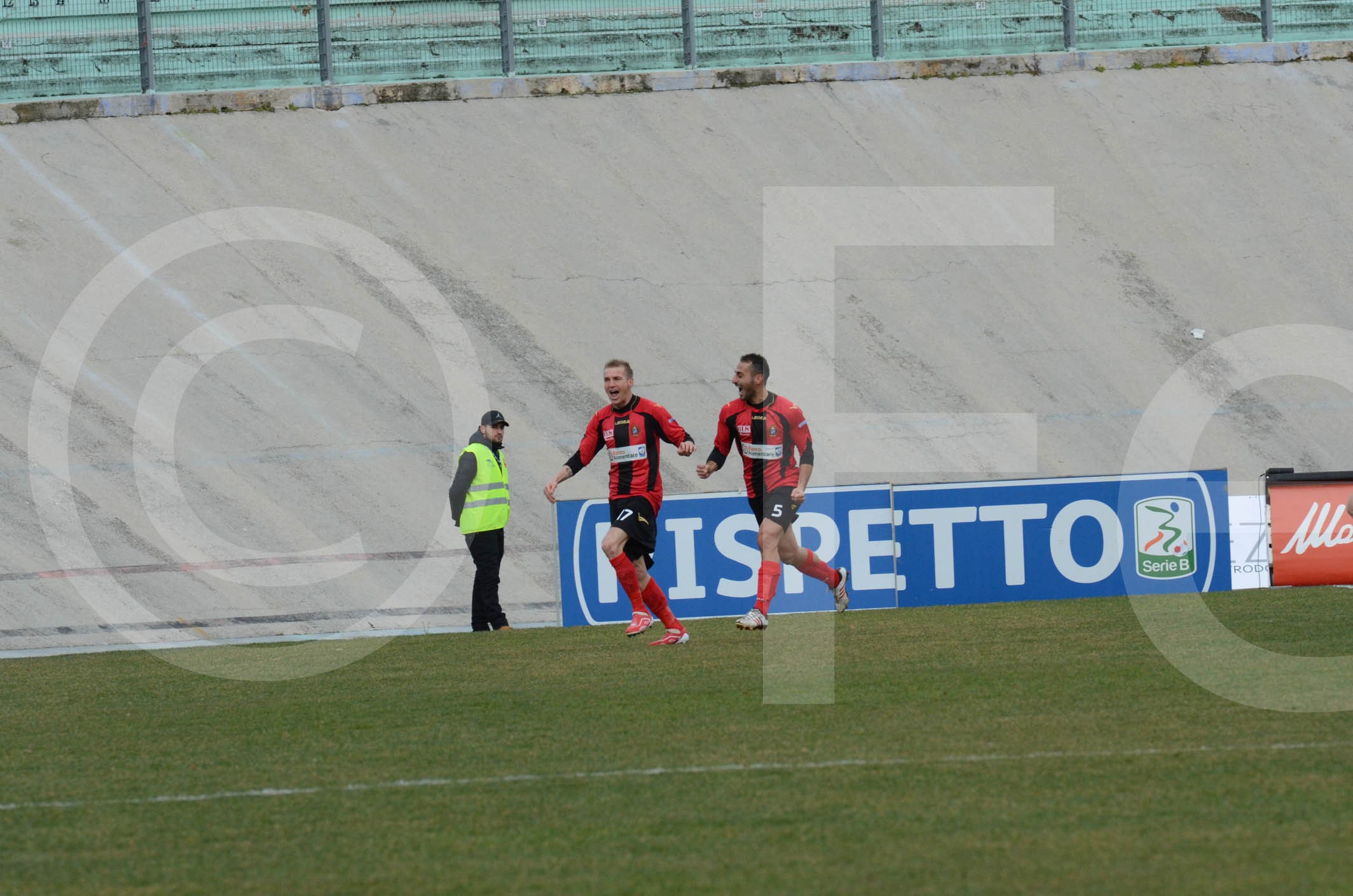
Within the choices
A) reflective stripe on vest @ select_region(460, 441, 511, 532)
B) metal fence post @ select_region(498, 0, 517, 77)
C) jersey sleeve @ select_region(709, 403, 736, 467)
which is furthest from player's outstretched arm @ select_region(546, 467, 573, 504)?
metal fence post @ select_region(498, 0, 517, 77)

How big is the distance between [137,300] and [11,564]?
442 centimetres

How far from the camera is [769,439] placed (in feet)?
43.1

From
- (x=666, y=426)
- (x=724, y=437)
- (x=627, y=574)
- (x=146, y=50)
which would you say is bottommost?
(x=627, y=574)

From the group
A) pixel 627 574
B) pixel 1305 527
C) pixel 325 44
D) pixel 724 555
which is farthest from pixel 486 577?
Answer: pixel 325 44

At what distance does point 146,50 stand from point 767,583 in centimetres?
1628

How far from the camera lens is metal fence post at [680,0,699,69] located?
25.1 metres

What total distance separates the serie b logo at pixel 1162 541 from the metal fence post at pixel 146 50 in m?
16.4

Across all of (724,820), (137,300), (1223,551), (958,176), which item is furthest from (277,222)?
(724,820)

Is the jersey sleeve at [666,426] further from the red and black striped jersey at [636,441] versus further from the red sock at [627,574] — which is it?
the red sock at [627,574]

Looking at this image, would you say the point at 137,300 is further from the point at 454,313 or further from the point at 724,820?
the point at 724,820

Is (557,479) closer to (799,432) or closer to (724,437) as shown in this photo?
(724,437)

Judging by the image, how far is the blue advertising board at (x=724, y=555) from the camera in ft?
52.7

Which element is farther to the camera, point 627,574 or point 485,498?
point 485,498

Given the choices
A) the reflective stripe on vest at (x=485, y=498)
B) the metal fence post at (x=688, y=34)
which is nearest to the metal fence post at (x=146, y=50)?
the metal fence post at (x=688, y=34)
